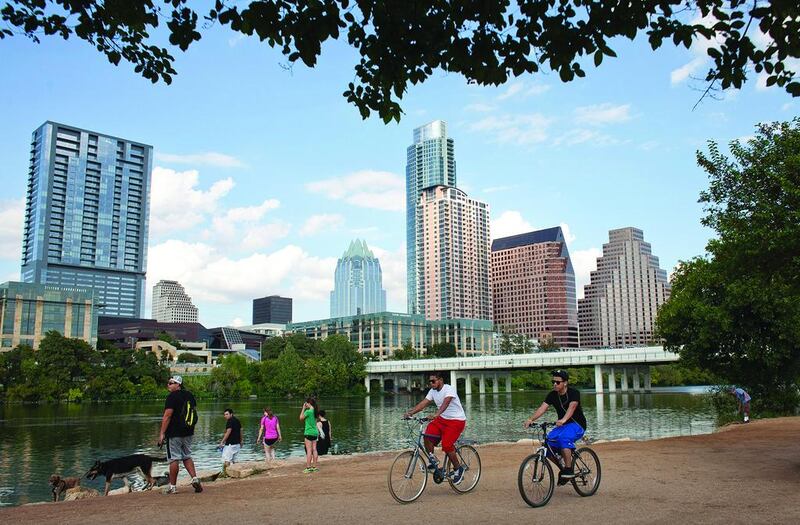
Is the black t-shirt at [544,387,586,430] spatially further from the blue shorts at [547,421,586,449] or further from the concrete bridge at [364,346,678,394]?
the concrete bridge at [364,346,678,394]

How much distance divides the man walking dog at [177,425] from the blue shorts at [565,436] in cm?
A: 695

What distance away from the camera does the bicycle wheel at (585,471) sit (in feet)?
38.2

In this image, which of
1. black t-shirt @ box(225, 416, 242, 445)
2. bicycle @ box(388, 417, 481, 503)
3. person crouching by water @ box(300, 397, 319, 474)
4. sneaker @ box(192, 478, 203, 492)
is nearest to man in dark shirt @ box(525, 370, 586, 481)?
bicycle @ box(388, 417, 481, 503)

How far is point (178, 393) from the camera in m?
13.3

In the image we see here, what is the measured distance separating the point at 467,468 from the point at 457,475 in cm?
36

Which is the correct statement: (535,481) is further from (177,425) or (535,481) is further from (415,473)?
(177,425)

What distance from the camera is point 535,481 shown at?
1091 cm

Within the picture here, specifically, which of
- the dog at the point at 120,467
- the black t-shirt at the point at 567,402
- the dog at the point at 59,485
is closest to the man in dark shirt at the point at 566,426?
the black t-shirt at the point at 567,402

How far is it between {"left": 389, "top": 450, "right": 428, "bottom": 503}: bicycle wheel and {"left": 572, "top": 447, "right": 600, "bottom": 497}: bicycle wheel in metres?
2.71

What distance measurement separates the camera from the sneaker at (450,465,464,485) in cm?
1214

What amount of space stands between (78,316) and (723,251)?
159562 mm

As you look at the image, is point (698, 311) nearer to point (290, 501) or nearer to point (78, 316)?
point (290, 501)

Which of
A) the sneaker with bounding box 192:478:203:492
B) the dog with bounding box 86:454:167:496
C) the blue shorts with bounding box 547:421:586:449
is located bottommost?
the dog with bounding box 86:454:167:496

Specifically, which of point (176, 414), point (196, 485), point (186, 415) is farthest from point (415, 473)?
point (196, 485)
